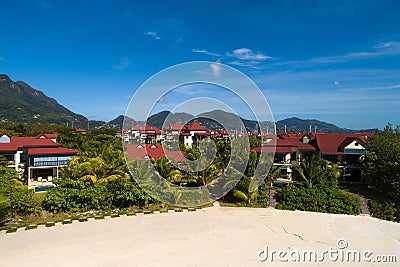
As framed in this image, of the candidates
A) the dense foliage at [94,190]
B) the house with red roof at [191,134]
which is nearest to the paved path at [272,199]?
the dense foliage at [94,190]

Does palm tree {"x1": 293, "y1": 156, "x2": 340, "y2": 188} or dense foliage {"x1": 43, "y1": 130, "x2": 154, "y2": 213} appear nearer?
dense foliage {"x1": 43, "y1": 130, "x2": 154, "y2": 213}

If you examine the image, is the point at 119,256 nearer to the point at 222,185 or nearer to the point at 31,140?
the point at 222,185

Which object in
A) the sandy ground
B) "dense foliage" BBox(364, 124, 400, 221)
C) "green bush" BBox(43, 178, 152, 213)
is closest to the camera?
the sandy ground

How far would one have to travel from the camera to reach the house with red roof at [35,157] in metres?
23.3

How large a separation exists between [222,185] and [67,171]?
867 cm

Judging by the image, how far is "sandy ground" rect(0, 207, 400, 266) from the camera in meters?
8.73

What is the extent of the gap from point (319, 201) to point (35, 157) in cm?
2049

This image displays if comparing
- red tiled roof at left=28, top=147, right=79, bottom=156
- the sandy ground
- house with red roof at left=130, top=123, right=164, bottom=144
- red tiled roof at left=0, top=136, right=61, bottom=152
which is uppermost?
house with red roof at left=130, top=123, right=164, bottom=144

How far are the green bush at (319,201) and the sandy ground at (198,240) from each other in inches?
65.8

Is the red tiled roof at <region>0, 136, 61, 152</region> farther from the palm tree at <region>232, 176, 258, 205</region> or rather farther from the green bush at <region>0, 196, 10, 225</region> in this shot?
the palm tree at <region>232, 176, 258, 205</region>

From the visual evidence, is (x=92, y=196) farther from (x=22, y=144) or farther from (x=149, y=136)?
(x=149, y=136)

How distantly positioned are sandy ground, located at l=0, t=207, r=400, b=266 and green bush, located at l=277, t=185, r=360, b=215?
1671 millimetres

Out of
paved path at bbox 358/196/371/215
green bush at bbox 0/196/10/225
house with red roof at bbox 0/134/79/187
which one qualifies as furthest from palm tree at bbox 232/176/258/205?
house with red roof at bbox 0/134/79/187

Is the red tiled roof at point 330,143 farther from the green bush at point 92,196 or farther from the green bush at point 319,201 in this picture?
the green bush at point 92,196
